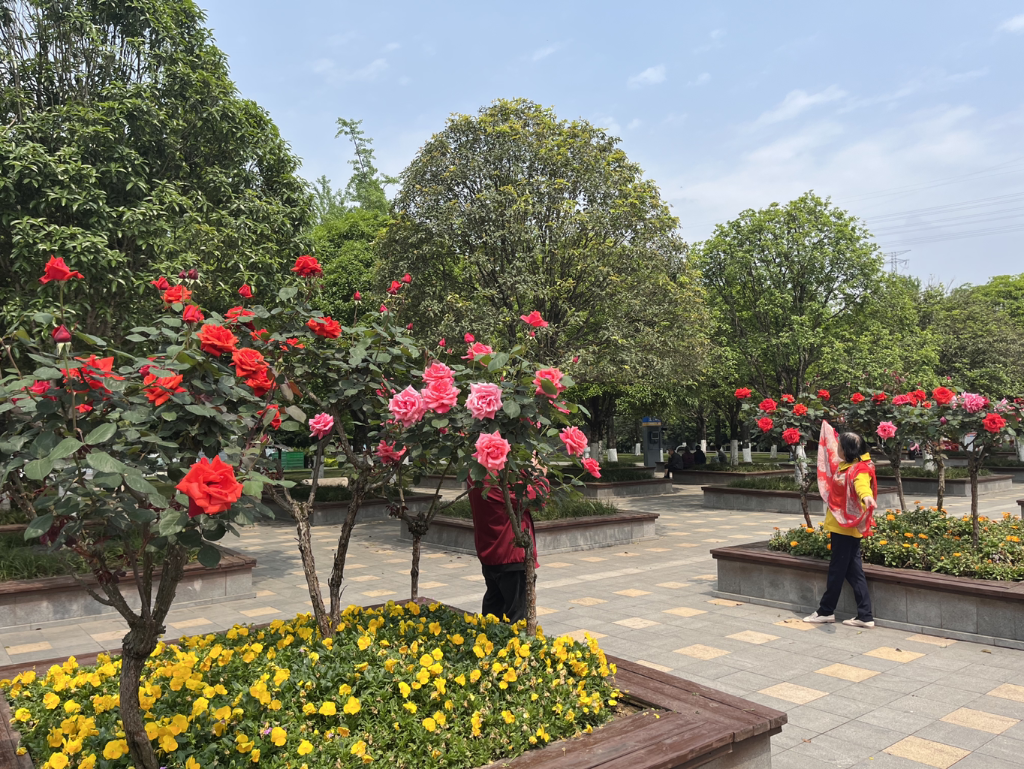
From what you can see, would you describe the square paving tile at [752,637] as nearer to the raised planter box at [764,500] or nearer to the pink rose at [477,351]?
the pink rose at [477,351]

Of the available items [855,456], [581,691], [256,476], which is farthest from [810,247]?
[256,476]

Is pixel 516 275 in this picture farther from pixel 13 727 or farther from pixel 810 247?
pixel 13 727

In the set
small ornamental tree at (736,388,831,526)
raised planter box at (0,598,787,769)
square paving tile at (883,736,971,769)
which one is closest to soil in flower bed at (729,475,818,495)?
small ornamental tree at (736,388,831,526)

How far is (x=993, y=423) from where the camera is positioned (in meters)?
7.88

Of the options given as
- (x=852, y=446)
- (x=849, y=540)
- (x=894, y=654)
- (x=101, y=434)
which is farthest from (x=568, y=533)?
(x=101, y=434)

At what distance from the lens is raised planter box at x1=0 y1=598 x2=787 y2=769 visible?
3.33 meters

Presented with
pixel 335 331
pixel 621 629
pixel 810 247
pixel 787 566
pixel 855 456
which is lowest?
pixel 621 629

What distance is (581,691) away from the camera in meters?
3.98

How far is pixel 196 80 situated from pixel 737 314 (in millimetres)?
16232

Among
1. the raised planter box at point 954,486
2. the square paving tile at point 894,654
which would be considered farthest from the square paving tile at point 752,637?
the raised planter box at point 954,486

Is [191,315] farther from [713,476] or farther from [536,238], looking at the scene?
[713,476]

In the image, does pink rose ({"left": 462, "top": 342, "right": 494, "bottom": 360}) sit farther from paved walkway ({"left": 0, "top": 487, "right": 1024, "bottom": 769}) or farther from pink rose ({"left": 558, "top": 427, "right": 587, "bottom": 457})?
paved walkway ({"left": 0, "top": 487, "right": 1024, "bottom": 769})

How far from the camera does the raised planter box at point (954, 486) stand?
21422mm

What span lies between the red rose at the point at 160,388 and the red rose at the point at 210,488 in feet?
1.83
